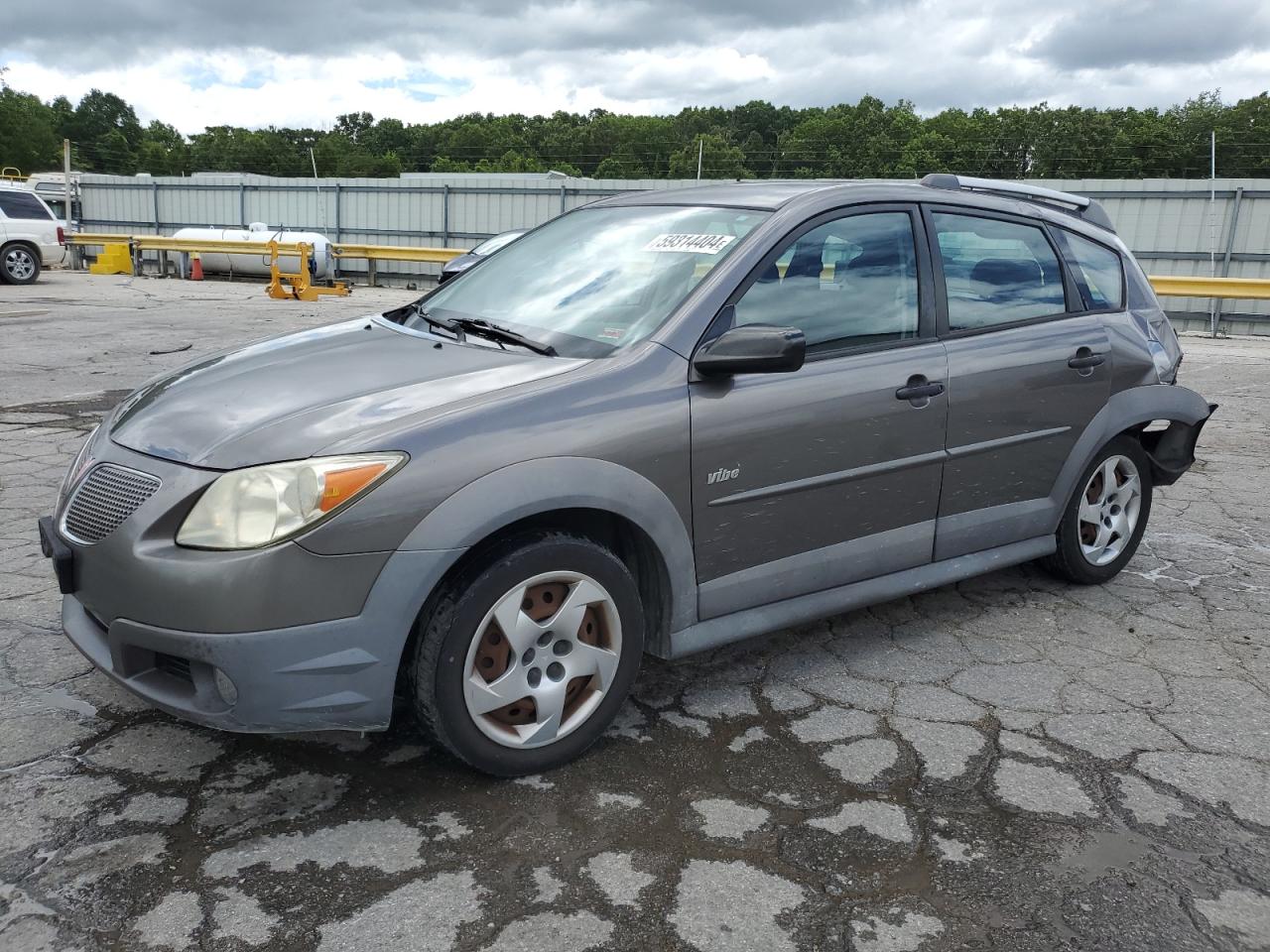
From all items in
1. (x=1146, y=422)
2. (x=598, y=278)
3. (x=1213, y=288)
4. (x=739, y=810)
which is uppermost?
(x=598, y=278)

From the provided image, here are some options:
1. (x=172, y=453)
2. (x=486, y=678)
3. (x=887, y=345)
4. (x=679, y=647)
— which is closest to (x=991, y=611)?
(x=887, y=345)

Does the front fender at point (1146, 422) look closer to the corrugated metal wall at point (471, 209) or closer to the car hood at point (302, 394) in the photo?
the car hood at point (302, 394)

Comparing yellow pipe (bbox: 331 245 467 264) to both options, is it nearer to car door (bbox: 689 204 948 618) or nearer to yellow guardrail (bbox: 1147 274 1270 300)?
yellow guardrail (bbox: 1147 274 1270 300)

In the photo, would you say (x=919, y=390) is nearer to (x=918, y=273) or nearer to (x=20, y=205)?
(x=918, y=273)

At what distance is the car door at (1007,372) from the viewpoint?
3.66 m

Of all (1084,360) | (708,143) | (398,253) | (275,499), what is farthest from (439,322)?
(708,143)

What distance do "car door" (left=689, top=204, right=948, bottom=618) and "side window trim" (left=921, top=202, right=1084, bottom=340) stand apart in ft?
0.16

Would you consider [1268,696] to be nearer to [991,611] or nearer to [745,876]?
[991,611]

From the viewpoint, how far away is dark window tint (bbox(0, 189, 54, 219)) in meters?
18.9

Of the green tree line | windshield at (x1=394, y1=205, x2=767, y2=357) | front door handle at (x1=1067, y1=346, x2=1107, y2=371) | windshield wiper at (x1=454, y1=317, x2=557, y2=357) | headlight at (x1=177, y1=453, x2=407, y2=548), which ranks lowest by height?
headlight at (x1=177, y1=453, x2=407, y2=548)

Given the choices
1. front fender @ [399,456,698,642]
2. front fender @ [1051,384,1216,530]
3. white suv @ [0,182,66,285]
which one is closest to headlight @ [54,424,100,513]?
front fender @ [399,456,698,642]

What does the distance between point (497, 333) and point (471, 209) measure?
79.5 feet

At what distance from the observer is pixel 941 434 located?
3.56 metres

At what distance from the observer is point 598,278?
3.42m
